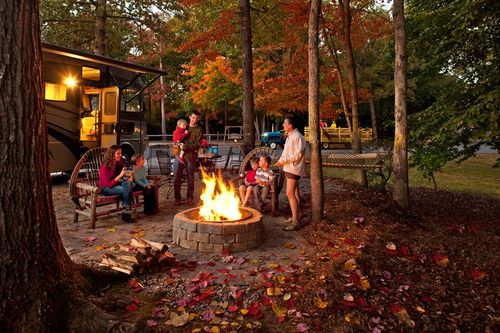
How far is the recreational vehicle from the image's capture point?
10.8 metres

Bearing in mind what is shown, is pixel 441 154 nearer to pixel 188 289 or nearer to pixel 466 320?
pixel 466 320

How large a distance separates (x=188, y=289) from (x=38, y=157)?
2013mm

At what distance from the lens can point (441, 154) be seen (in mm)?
7172

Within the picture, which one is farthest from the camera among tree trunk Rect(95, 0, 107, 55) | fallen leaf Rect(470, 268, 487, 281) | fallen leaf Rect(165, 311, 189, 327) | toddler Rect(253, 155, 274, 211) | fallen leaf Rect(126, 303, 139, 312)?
tree trunk Rect(95, 0, 107, 55)

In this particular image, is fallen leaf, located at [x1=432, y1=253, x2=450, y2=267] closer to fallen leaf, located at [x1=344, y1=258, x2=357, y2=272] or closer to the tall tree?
fallen leaf, located at [x1=344, y1=258, x2=357, y2=272]

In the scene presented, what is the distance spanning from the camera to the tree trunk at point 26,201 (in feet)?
9.49

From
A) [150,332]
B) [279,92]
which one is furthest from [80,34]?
[150,332]

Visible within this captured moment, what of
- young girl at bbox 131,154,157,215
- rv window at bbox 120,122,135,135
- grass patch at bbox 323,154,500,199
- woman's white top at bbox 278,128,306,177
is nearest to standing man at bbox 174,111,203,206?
young girl at bbox 131,154,157,215

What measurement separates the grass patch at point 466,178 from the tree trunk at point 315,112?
5.27 m

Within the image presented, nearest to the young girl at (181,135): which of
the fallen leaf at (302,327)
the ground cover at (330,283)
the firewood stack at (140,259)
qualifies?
the ground cover at (330,283)

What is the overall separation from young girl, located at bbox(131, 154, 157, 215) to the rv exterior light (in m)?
6.08

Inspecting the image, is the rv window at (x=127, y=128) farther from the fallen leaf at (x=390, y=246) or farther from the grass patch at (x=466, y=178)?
the fallen leaf at (x=390, y=246)

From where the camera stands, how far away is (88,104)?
1305cm

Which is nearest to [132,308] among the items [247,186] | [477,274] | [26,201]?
[26,201]
